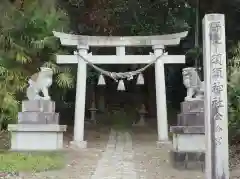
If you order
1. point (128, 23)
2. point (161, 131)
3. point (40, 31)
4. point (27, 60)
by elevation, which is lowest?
point (161, 131)

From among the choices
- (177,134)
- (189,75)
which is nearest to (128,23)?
(189,75)

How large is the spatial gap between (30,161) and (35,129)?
1.31 meters

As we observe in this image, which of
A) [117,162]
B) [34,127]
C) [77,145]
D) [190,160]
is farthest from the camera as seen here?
[77,145]

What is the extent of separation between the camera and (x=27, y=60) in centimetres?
1207

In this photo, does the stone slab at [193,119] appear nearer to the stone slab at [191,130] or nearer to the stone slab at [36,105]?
the stone slab at [191,130]

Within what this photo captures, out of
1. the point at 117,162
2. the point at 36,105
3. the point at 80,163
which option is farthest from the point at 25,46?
the point at 117,162

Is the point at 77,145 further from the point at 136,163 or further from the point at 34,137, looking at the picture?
the point at 136,163

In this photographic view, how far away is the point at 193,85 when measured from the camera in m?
9.10

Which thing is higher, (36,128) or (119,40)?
(119,40)

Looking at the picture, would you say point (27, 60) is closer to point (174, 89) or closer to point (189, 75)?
point (189, 75)

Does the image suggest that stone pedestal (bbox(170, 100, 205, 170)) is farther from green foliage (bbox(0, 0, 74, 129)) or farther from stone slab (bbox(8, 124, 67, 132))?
green foliage (bbox(0, 0, 74, 129))

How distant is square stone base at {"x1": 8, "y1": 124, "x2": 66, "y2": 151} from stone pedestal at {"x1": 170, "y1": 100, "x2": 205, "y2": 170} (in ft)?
9.65

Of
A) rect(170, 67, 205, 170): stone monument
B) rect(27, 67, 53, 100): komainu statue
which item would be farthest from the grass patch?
rect(170, 67, 205, 170): stone monument

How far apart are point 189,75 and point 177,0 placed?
8088 mm
